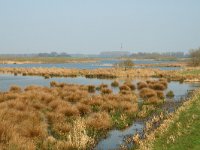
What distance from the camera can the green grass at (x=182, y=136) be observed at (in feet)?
42.6

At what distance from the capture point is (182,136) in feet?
47.1

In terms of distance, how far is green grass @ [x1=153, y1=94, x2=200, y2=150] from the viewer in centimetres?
1299

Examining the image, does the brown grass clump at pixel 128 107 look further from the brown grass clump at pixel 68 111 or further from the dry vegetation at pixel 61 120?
the brown grass clump at pixel 68 111

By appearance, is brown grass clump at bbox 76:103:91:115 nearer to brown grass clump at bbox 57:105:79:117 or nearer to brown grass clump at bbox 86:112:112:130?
brown grass clump at bbox 57:105:79:117

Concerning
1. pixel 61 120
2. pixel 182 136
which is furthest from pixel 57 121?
pixel 182 136

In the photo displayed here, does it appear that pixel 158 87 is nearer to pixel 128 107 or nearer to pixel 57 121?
pixel 128 107

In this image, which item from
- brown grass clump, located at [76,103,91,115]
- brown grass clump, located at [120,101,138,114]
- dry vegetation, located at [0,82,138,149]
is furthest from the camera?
brown grass clump, located at [120,101,138,114]

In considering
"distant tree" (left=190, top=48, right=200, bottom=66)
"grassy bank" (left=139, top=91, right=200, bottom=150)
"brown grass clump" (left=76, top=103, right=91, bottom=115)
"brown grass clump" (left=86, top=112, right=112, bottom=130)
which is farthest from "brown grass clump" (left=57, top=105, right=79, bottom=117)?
"distant tree" (left=190, top=48, right=200, bottom=66)

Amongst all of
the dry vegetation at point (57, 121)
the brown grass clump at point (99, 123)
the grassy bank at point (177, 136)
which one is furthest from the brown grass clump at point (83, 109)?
the grassy bank at point (177, 136)

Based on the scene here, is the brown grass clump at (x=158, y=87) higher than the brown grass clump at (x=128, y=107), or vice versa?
the brown grass clump at (x=128, y=107)

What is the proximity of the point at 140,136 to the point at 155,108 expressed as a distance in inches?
341

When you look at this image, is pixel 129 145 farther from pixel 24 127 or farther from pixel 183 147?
pixel 24 127

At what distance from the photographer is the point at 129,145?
1474 centimetres

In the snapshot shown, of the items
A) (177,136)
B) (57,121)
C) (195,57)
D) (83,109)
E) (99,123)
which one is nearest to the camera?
(177,136)
